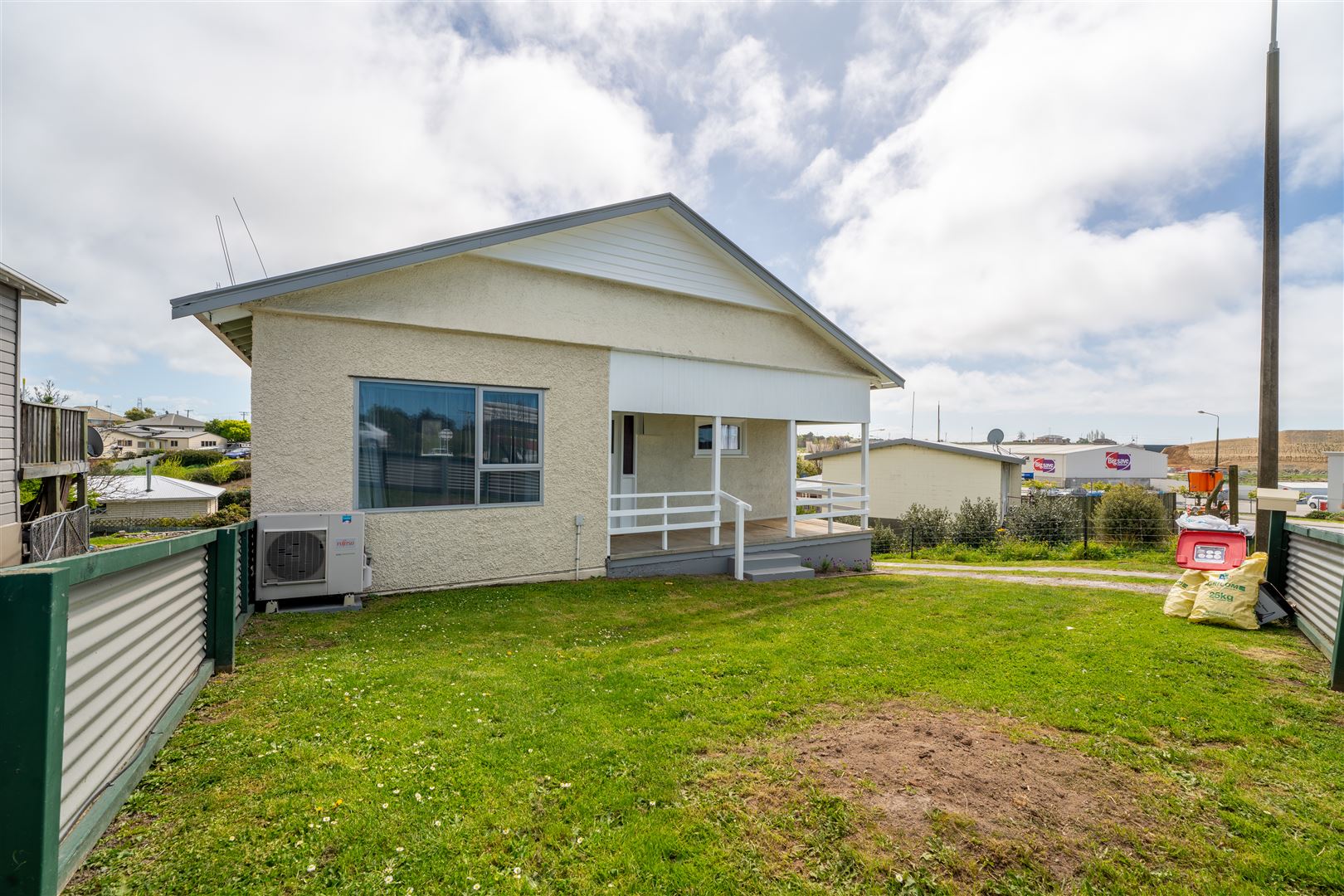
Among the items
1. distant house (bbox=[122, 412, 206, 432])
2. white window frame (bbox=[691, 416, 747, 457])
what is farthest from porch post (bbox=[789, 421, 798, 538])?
distant house (bbox=[122, 412, 206, 432])

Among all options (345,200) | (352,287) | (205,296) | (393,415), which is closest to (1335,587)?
(393,415)

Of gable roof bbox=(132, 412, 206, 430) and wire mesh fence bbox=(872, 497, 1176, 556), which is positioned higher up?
gable roof bbox=(132, 412, 206, 430)

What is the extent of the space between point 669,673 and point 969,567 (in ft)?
36.5

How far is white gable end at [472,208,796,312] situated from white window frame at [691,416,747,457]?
9.30 ft

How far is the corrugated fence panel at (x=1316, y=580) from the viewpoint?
529cm

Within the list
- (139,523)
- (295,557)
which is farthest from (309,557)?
(139,523)

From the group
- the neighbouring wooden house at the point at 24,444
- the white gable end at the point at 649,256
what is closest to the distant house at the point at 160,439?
the neighbouring wooden house at the point at 24,444

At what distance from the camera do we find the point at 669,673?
15.6ft

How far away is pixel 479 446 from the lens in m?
7.75

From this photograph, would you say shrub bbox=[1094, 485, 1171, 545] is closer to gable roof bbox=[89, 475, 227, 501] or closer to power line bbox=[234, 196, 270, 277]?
power line bbox=[234, 196, 270, 277]

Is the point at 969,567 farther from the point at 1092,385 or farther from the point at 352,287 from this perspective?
the point at 1092,385

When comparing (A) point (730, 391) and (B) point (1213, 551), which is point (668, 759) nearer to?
(A) point (730, 391)

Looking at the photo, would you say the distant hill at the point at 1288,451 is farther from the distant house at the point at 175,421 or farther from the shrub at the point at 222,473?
the distant house at the point at 175,421

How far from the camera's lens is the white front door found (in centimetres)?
1090
